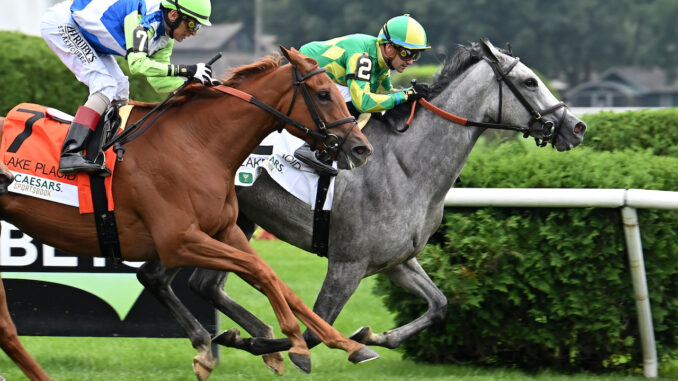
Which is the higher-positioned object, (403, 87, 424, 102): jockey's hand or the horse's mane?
the horse's mane

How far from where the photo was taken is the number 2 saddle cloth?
4754 mm

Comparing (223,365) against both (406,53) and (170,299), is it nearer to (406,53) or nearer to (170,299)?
(170,299)

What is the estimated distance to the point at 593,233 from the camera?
552cm

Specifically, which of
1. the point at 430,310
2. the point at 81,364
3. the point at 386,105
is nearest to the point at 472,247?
the point at 430,310

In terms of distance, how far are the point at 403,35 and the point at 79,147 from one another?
1.81m

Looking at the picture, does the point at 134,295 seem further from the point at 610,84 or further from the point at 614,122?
the point at 610,84

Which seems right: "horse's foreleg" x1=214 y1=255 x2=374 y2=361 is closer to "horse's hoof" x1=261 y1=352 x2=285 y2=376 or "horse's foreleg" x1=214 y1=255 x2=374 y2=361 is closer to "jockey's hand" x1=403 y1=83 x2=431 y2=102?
"horse's hoof" x1=261 y1=352 x2=285 y2=376

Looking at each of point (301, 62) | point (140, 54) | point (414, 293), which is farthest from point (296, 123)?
point (414, 293)

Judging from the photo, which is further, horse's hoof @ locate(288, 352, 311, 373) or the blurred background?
the blurred background

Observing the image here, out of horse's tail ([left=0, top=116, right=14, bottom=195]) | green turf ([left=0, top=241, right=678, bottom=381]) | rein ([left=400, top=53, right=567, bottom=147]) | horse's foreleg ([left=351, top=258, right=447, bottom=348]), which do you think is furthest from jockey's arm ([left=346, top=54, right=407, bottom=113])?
horse's tail ([left=0, top=116, right=14, bottom=195])

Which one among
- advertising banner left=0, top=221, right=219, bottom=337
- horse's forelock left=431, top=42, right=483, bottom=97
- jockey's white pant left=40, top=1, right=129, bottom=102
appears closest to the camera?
Result: jockey's white pant left=40, top=1, right=129, bottom=102

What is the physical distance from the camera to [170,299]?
559cm

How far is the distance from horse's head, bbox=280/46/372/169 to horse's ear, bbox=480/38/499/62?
3.75ft

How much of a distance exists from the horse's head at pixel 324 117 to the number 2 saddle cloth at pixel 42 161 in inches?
34.4
